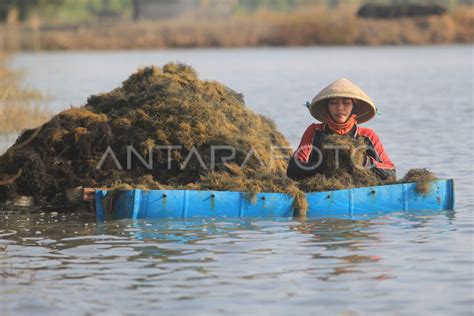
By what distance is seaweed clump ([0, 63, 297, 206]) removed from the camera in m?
13.0

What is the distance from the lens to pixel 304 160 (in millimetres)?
12594

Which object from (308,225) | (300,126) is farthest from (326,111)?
(300,126)

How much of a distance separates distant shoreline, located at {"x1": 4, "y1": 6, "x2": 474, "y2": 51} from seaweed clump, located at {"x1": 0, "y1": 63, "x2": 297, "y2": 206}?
42173 millimetres

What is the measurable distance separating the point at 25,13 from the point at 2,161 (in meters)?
50.0

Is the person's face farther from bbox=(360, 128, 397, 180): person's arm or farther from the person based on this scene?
bbox=(360, 128, 397, 180): person's arm

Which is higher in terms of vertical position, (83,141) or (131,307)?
(83,141)

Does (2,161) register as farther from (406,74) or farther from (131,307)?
(406,74)

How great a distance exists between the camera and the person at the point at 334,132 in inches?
493

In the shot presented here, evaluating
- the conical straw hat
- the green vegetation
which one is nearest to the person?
the conical straw hat

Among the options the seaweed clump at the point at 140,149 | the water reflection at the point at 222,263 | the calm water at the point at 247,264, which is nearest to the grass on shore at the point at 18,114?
the seaweed clump at the point at 140,149

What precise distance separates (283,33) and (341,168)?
46.6 m

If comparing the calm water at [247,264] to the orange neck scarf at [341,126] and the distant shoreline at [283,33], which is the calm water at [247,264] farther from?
the distant shoreline at [283,33]

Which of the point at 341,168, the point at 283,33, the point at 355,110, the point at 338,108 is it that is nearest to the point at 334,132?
the point at 338,108

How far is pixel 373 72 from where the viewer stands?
40.2 metres
